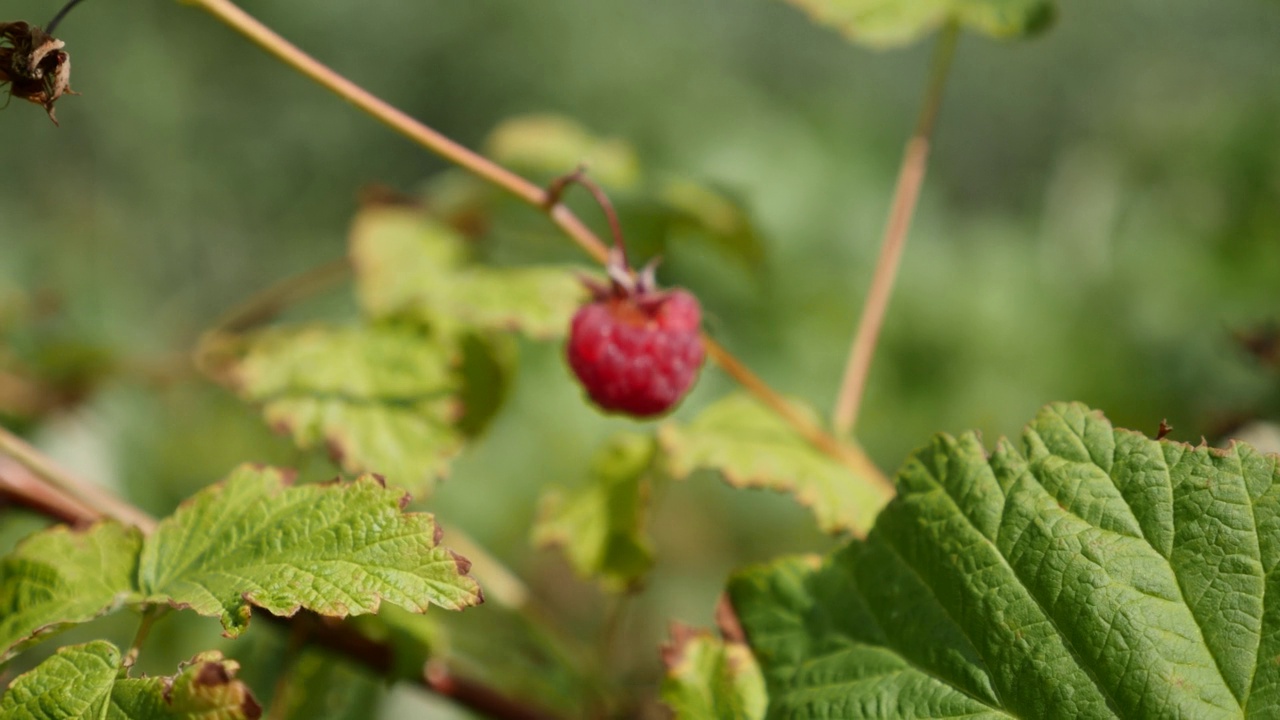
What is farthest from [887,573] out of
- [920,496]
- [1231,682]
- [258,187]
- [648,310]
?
[258,187]

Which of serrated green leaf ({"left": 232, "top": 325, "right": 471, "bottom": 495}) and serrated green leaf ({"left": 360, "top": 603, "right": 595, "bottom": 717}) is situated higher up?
serrated green leaf ({"left": 232, "top": 325, "right": 471, "bottom": 495})

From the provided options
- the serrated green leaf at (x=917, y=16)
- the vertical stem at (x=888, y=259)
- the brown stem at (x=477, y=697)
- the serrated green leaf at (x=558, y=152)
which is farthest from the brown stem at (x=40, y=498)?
the serrated green leaf at (x=917, y=16)

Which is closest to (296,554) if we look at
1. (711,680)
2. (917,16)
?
(711,680)

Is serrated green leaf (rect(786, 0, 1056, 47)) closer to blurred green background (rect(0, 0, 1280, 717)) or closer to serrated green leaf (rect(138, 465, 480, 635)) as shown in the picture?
blurred green background (rect(0, 0, 1280, 717))

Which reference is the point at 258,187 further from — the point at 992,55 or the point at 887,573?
the point at 887,573

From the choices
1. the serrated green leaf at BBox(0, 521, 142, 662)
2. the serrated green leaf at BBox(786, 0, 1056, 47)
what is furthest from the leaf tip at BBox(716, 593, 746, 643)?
the serrated green leaf at BBox(786, 0, 1056, 47)

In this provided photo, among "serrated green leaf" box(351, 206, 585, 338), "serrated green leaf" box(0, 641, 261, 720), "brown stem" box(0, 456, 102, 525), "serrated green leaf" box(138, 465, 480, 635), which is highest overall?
"serrated green leaf" box(351, 206, 585, 338)
